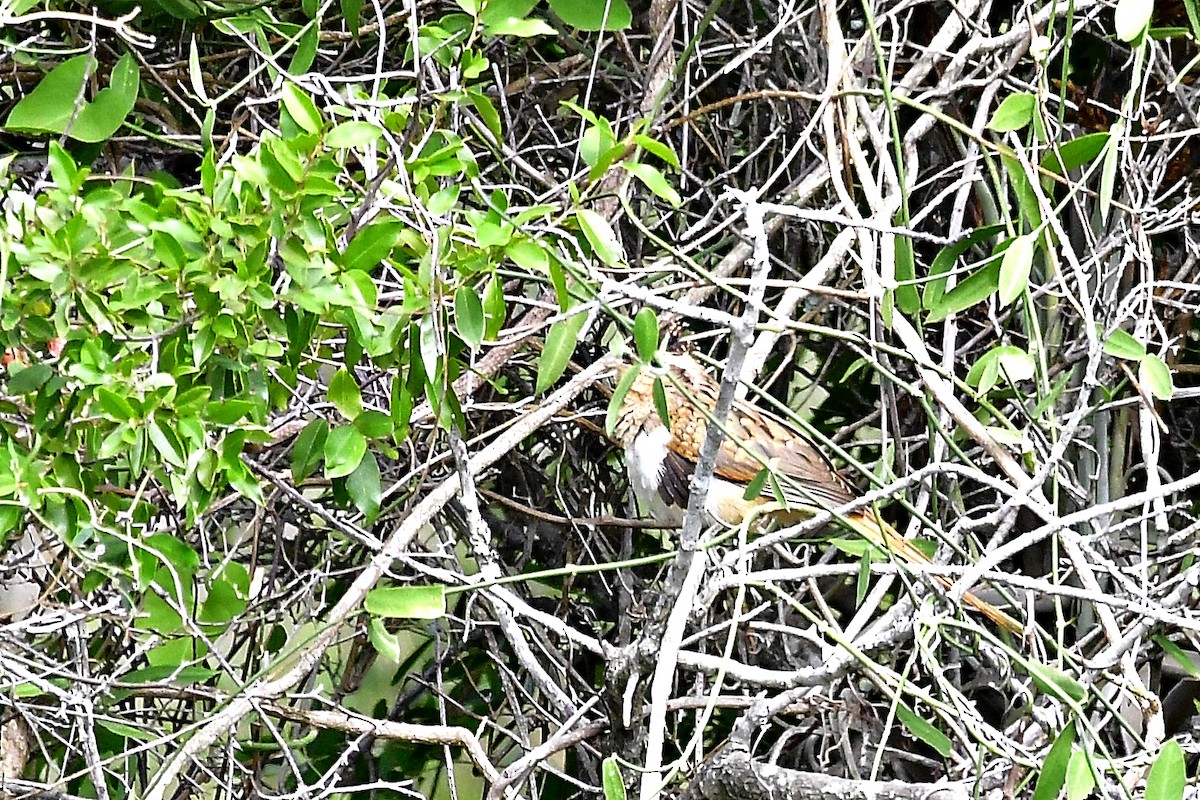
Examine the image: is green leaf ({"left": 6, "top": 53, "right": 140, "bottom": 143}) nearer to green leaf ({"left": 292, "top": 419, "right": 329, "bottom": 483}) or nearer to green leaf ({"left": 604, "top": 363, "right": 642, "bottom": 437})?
green leaf ({"left": 292, "top": 419, "right": 329, "bottom": 483})

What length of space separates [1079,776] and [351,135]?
0.92 meters

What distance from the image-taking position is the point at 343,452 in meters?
1.50

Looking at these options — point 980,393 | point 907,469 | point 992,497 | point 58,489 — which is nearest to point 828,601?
point 992,497

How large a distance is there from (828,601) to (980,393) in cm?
97

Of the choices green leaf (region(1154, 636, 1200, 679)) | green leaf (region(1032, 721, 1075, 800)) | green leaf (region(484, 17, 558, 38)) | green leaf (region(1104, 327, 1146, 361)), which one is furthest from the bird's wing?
green leaf (region(1032, 721, 1075, 800))

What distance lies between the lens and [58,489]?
4.56 ft

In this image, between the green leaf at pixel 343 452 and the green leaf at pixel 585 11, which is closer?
the green leaf at pixel 343 452

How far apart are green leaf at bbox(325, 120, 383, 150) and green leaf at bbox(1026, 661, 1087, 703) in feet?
2.66

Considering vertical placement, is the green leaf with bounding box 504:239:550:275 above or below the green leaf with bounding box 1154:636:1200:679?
above

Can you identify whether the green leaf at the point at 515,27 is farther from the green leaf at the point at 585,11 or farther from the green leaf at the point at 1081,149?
the green leaf at the point at 1081,149

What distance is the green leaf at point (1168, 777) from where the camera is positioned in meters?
1.21

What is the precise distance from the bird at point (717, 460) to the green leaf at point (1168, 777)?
2.56 feet

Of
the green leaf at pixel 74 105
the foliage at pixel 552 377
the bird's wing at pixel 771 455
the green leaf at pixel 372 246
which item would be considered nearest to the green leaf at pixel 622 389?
the foliage at pixel 552 377

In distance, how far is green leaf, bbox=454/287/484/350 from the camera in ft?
4.43
